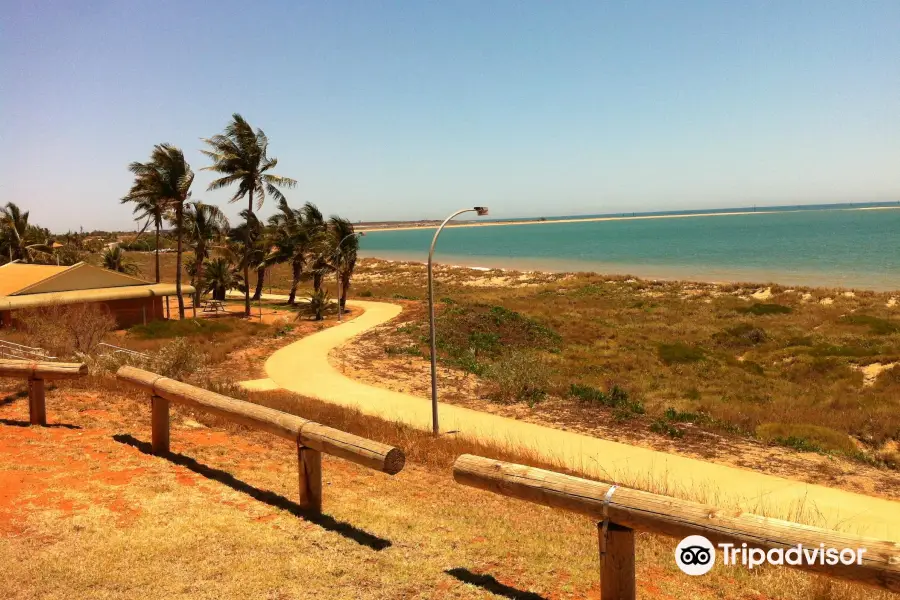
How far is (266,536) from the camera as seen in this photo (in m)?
6.18

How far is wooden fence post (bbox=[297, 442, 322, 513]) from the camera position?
6.95m

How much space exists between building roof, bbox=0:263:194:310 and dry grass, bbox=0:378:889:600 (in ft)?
72.2

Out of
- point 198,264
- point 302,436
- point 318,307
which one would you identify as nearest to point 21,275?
point 318,307

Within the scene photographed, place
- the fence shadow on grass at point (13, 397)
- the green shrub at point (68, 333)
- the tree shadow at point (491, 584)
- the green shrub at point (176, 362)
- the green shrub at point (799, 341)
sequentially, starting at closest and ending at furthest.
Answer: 1. the tree shadow at point (491, 584)
2. the fence shadow on grass at point (13, 397)
3. the green shrub at point (176, 362)
4. the green shrub at point (68, 333)
5. the green shrub at point (799, 341)

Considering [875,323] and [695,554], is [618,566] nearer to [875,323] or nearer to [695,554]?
[695,554]

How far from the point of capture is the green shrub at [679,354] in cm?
2541

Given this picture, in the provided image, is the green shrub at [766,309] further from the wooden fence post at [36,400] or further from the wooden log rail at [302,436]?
the wooden fence post at [36,400]

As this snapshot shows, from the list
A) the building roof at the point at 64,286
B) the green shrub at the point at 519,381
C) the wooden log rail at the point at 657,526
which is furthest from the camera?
the building roof at the point at 64,286

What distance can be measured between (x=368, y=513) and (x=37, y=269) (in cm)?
3274

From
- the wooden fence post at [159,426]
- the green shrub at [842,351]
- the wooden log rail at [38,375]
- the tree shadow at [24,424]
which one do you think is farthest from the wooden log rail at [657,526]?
the green shrub at [842,351]

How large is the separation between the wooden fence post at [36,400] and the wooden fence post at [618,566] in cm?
905

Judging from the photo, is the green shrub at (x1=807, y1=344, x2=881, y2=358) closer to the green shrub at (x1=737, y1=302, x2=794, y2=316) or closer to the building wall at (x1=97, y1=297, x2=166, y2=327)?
the green shrub at (x1=737, y1=302, x2=794, y2=316)

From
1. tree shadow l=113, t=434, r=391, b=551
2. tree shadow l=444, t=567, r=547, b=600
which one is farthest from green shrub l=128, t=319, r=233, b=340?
tree shadow l=444, t=567, r=547, b=600

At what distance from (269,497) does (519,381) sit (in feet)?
44.6
